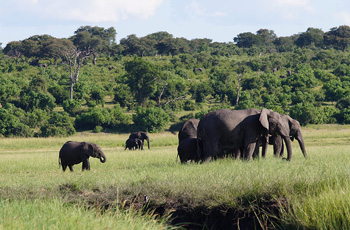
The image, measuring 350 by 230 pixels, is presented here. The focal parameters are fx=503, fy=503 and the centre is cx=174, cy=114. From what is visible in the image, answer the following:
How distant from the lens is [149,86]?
57.8 metres

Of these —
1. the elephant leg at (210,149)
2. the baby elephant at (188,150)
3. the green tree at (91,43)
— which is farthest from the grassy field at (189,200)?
the green tree at (91,43)

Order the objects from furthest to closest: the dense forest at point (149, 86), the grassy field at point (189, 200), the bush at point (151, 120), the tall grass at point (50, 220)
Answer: the dense forest at point (149, 86) < the bush at point (151, 120) < the grassy field at point (189, 200) < the tall grass at point (50, 220)

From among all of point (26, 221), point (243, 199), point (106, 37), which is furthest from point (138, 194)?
point (106, 37)

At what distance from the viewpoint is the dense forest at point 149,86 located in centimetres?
4838

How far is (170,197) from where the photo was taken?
9055 millimetres

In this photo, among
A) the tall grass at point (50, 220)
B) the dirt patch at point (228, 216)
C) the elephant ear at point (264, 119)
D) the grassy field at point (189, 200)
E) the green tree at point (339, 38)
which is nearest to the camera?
the tall grass at point (50, 220)

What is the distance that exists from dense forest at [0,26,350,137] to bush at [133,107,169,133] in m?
0.10

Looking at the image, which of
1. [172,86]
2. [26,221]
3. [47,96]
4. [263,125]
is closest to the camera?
[26,221]

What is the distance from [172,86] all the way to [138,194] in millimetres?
50943

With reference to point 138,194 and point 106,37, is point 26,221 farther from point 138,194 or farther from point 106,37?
point 106,37

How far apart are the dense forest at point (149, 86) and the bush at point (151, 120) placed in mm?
102

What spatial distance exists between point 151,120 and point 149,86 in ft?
36.4

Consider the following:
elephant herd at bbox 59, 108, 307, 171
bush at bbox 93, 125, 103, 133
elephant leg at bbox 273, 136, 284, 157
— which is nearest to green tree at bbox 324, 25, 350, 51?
bush at bbox 93, 125, 103, 133

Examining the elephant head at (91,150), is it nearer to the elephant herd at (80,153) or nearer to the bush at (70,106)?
the elephant herd at (80,153)
